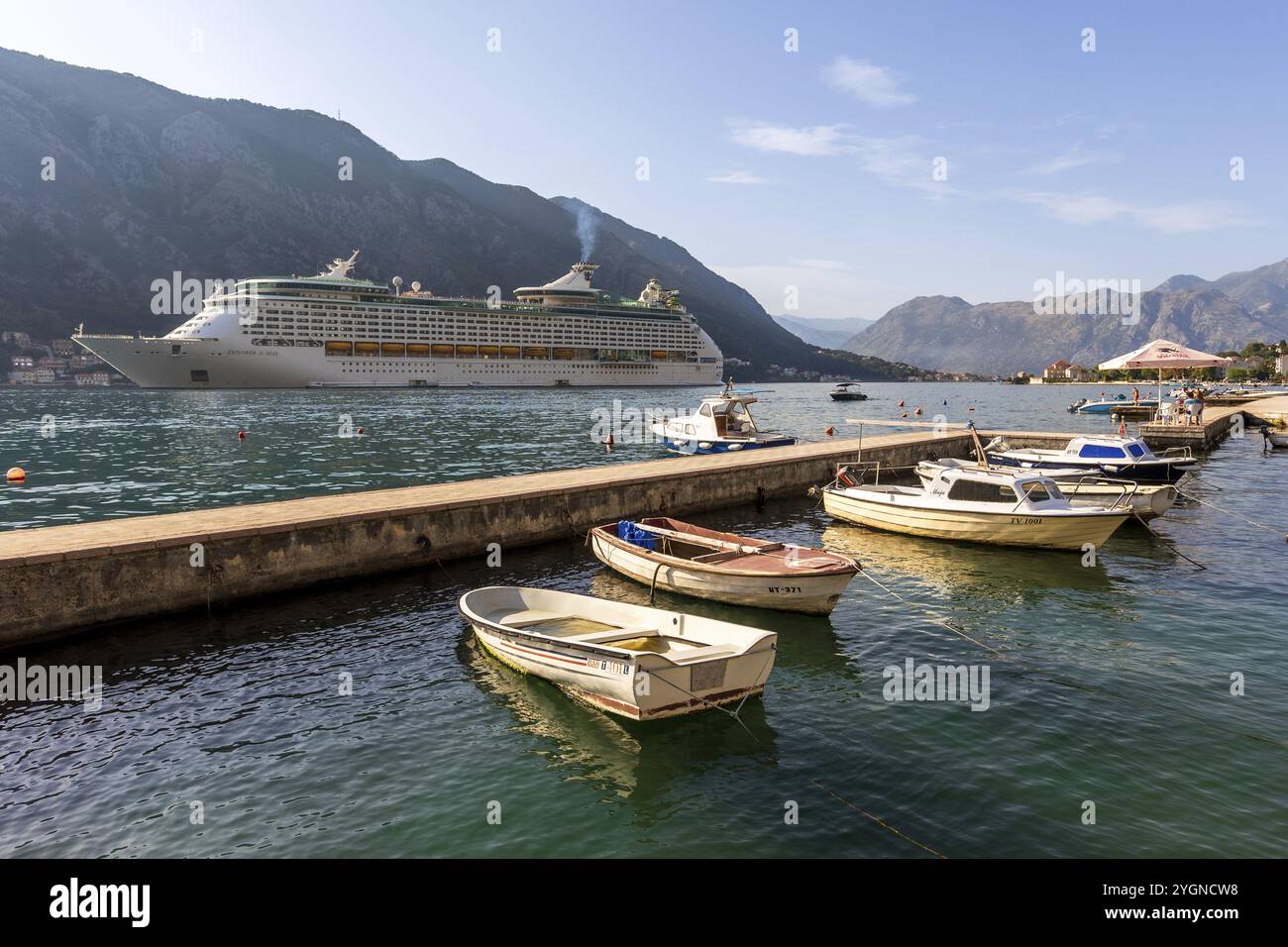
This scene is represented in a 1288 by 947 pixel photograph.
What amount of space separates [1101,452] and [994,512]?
34.6 feet

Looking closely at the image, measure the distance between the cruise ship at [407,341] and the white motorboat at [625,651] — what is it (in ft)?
362

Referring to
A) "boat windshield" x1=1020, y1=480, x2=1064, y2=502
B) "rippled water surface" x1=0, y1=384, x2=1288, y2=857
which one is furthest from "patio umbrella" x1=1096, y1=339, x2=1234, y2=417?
"rippled water surface" x1=0, y1=384, x2=1288, y2=857

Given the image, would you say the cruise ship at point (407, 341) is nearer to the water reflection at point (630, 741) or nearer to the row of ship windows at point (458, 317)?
the row of ship windows at point (458, 317)

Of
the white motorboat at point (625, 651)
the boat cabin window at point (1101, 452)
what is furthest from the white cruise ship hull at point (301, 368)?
the white motorboat at point (625, 651)

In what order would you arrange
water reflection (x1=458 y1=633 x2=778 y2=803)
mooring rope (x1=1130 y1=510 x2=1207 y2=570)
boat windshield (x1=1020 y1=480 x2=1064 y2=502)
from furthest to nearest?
boat windshield (x1=1020 y1=480 x2=1064 y2=502) → mooring rope (x1=1130 y1=510 x2=1207 y2=570) → water reflection (x1=458 y1=633 x2=778 y2=803)

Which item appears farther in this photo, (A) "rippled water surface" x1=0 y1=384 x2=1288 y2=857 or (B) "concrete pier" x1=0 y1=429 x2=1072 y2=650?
(B) "concrete pier" x1=0 y1=429 x2=1072 y2=650

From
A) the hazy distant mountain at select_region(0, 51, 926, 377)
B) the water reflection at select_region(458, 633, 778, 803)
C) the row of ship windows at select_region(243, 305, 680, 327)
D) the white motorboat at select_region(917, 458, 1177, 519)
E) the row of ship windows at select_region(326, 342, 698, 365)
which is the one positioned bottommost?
the water reflection at select_region(458, 633, 778, 803)

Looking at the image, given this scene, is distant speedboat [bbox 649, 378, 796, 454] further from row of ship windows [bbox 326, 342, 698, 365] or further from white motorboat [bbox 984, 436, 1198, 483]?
row of ship windows [bbox 326, 342, 698, 365]

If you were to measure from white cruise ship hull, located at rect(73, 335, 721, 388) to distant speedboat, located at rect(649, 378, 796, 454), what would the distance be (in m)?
91.3

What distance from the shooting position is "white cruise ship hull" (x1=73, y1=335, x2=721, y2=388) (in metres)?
104
